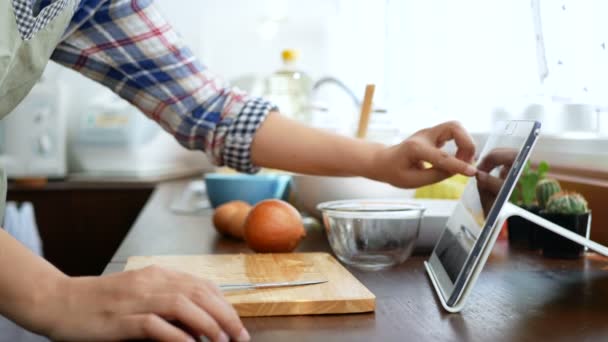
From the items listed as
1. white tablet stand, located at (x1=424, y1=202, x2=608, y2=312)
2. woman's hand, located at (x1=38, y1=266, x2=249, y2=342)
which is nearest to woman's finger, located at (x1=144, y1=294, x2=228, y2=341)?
woman's hand, located at (x1=38, y1=266, x2=249, y2=342)

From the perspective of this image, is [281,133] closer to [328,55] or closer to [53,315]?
[53,315]

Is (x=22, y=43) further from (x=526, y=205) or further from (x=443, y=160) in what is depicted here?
(x=526, y=205)

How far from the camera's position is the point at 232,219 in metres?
1.18

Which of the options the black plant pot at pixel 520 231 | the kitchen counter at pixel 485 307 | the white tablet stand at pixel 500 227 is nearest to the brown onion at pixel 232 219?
the kitchen counter at pixel 485 307

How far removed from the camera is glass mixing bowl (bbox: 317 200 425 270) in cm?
89

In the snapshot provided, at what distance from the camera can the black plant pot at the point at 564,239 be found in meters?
0.98

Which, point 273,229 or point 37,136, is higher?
point 273,229

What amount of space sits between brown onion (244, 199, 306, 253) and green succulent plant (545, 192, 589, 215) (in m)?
0.33

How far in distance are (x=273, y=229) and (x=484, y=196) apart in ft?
1.04

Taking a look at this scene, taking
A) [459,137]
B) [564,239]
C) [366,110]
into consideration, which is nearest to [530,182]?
[564,239]

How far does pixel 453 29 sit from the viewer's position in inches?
61.4

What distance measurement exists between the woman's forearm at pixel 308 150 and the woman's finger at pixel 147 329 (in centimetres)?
53

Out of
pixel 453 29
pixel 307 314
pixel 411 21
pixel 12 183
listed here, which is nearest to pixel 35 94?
pixel 12 183

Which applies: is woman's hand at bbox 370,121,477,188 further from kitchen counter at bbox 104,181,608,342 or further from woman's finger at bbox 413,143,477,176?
kitchen counter at bbox 104,181,608,342
